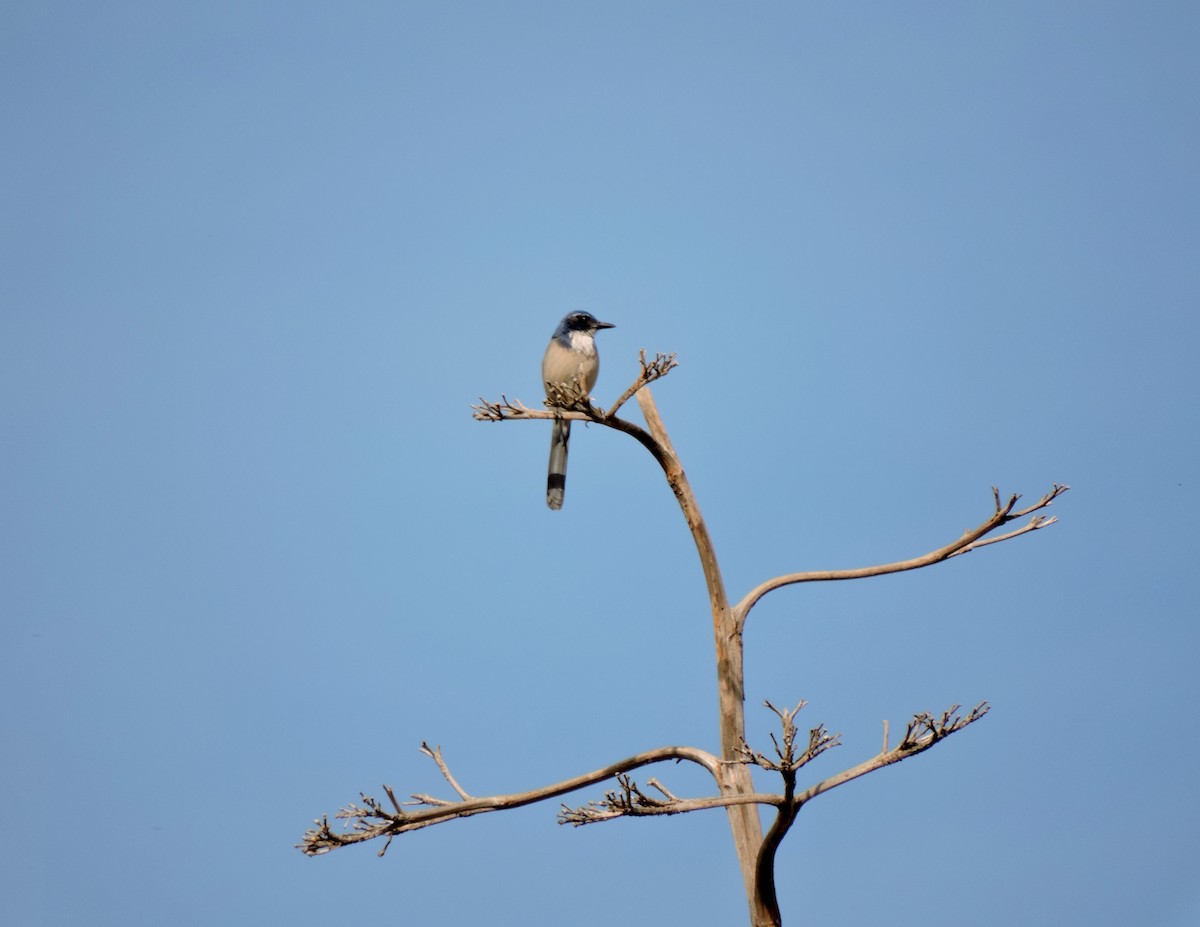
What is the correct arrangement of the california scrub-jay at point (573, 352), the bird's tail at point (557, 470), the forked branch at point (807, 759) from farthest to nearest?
the california scrub-jay at point (573, 352) < the bird's tail at point (557, 470) < the forked branch at point (807, 759)

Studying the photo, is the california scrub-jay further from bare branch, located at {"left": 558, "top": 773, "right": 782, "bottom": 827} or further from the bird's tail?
bare branch, located at {"left": 558, "top": 773, "right": 782, "bottom": 827}

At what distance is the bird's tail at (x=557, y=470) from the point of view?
10.1 m

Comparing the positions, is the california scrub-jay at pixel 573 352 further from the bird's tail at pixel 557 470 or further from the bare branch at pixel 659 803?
the bare branch at pixel 659 803

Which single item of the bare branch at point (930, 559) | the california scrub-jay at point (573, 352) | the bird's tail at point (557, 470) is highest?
the california scrub-jay at point (573, 352)

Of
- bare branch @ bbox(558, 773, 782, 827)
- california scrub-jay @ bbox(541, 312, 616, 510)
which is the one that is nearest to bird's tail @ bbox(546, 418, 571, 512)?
california scrub-jay @ bbox(541, 312, 616, 510)

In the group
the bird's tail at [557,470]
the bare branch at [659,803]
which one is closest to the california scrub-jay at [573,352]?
the bird's tail at [557,470]

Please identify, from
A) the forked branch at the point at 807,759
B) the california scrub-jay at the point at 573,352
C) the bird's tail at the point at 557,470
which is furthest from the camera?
the california scrub-jay at the point at 573,352

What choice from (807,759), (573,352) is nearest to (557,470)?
(573,352)

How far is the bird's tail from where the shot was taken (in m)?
10.1

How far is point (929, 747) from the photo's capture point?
6.78 meters

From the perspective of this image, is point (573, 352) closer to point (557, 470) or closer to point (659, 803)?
point (557, 470)

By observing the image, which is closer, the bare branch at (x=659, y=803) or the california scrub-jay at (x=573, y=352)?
the bare branch at (x=659, y=803)

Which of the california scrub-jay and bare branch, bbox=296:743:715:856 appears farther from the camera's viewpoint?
the california scrub-jay

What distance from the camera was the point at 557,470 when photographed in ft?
33.1
